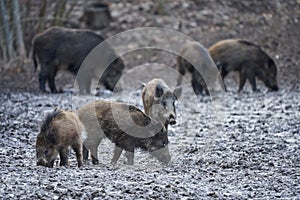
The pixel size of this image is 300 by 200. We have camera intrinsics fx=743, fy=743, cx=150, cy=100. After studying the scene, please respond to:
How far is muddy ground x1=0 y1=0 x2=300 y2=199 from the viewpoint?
22.1ft

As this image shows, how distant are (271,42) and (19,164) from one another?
1319 centimetres

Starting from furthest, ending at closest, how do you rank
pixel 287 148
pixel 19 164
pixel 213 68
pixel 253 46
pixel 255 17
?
pixel 255 17
pixel 253 46
pixel 213 68
pixel 287 148
pixel 19 164

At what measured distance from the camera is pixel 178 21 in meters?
23.0

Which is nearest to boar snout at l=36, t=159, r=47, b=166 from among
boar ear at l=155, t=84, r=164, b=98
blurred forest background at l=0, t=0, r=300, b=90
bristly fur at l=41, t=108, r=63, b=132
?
bristly fur at l=41, t=108, r=63, b=132

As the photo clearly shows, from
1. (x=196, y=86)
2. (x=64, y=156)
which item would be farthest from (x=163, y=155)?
(x=196, y=86)

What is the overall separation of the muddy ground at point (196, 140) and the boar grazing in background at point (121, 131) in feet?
0.62

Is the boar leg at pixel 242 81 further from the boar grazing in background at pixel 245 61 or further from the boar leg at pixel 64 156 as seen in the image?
the boar leg at pixel 64 156

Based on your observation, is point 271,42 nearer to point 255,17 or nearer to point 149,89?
point 255,17


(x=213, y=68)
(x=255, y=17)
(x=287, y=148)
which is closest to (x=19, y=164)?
(x=287, y=148)

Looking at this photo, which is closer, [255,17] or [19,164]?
[19,164]

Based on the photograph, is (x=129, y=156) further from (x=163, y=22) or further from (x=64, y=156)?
(x=163, y=22)

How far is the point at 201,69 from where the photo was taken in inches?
624

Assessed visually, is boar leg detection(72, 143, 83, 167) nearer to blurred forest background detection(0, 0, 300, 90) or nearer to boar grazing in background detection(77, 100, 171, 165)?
boar grazing in background detection(77, 100, 171, 165)

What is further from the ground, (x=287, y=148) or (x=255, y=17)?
(x=255, y=17)
